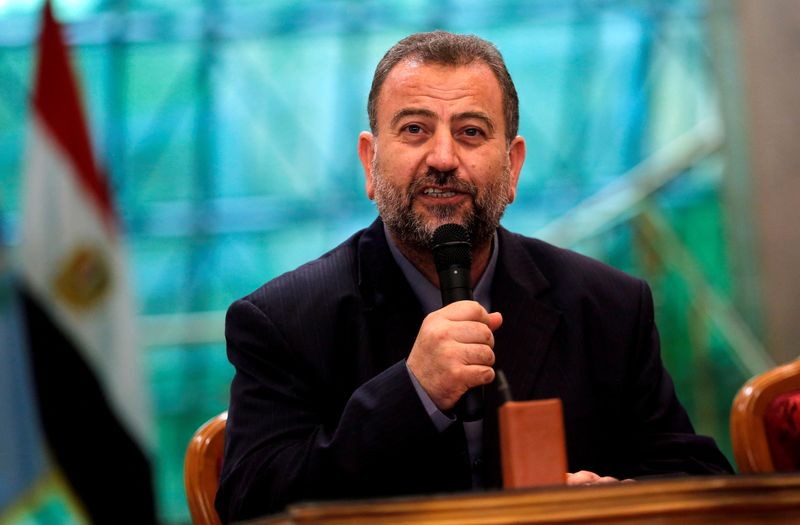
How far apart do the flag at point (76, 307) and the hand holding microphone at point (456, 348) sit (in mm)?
3538

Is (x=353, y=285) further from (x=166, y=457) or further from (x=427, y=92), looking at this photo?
(x=166, y=457)

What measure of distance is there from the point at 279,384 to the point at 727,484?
1.00 meters

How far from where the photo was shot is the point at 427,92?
209cm

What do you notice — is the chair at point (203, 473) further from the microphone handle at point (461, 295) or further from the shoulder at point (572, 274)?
the shoulder at point (572, 274)

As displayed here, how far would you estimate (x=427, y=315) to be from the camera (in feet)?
6.26

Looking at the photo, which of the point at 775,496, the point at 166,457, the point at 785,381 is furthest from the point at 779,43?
the point at 166,457

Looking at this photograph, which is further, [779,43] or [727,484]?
[779,43]

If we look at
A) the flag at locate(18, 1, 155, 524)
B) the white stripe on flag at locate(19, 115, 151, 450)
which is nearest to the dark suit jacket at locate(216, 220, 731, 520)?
the flag at locate(18, 1, 155, 524)

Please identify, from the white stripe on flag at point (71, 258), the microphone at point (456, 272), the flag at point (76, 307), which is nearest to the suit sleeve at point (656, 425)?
the microphone at point (456, 272)

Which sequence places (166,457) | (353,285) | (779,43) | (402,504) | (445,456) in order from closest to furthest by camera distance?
(402,504) < (445,456) < (353,285) < (779,43) < (166,457)

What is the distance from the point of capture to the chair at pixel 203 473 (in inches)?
81.2

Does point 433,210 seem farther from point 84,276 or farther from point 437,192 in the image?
point 84,276

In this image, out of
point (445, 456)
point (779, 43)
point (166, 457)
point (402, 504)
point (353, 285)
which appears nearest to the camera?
point (402, 504)

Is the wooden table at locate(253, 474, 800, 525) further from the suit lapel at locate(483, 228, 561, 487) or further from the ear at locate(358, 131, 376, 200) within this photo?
the ear at locate(358, 131, 376, 200)
